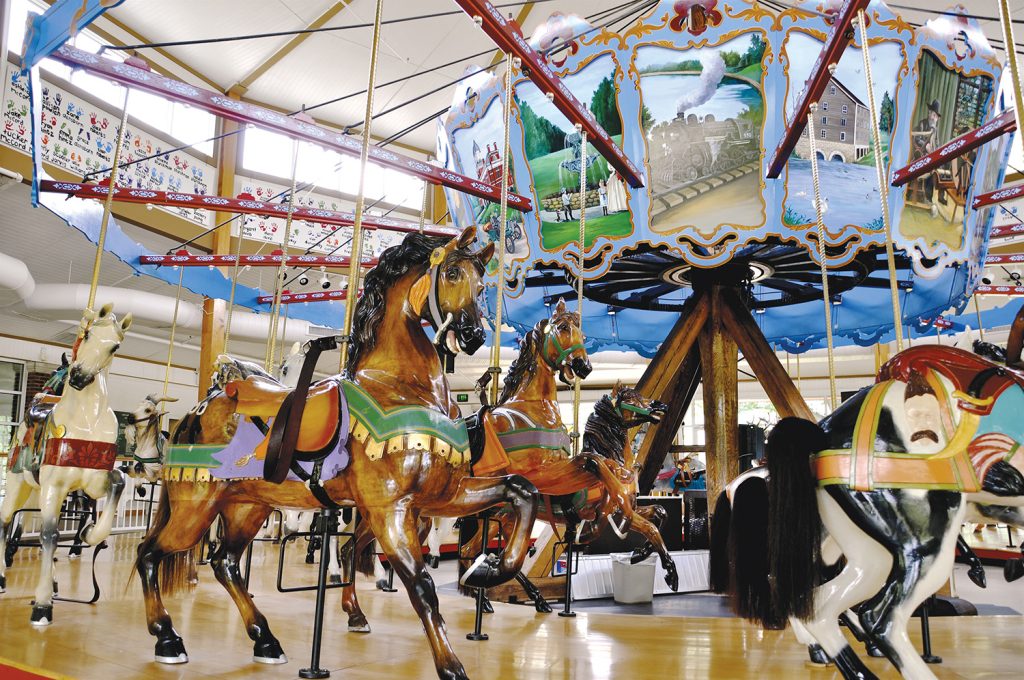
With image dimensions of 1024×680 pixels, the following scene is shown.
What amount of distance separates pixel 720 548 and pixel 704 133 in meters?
3.19

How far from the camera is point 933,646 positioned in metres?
3.78

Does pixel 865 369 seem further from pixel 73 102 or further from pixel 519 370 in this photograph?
pixel 73 102

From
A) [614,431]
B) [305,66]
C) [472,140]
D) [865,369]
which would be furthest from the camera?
[865,369]

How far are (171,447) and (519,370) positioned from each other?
88.1 inches

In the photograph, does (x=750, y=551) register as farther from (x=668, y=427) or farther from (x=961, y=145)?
(x=668, y=427)

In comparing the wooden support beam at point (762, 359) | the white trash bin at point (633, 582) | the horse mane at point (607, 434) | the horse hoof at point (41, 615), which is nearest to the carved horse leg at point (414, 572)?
the horse hoof at point (41, 615)

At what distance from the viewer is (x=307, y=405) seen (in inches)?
107

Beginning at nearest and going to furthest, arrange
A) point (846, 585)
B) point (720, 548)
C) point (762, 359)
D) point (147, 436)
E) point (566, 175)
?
point (846, 585), point (720, 548), point (566, 175), point (762, 359), point (147, 436)

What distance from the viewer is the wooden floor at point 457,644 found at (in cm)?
304

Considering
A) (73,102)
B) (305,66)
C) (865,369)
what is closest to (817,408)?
(865,369)

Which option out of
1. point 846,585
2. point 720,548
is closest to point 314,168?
point 720,548

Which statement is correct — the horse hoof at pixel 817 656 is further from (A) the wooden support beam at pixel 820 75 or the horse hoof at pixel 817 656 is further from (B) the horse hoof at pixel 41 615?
(B) the horse hoof at pixel 41 615

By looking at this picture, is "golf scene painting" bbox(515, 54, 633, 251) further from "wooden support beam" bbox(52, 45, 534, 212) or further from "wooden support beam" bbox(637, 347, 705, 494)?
"wooden support beam" bbox(637, 347, 705, 494)

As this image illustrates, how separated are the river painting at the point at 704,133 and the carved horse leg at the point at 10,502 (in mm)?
4821
